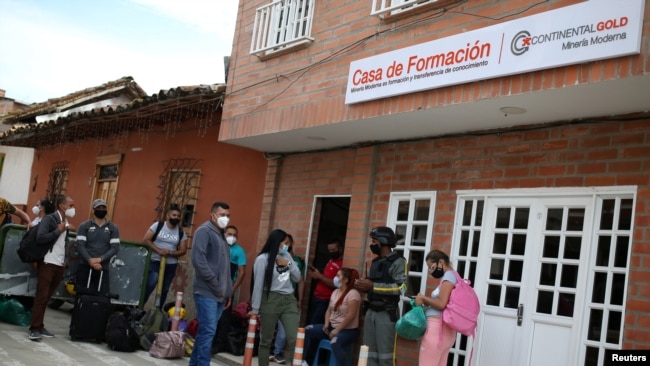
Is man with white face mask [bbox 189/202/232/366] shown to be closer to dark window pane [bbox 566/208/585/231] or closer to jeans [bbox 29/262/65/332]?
jeans [bbox 29/262/65/332]

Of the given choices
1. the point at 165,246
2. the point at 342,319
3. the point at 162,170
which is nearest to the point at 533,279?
the point at 342,319

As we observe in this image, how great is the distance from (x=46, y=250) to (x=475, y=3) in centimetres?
629

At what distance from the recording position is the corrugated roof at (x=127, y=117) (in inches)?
491

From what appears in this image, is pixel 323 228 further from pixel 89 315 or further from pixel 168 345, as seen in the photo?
pixel 89 315

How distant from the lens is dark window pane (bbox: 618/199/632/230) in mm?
6781

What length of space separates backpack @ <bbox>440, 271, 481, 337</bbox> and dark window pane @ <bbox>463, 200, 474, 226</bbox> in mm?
1150

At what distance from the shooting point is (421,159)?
30.1 feet

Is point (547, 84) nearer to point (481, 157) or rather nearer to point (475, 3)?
point (475, 3)

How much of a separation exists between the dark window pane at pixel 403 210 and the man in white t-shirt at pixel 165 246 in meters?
3.73

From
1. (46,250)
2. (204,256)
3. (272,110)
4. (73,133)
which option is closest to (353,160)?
(272,110)

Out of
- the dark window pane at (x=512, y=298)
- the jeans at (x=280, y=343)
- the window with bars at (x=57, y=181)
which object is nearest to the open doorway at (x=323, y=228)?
the jeans at (x=280, y=343)

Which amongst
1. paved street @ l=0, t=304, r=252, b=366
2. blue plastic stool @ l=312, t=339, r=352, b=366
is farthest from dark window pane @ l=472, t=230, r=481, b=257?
paved street @ l=0, t=304, r=252, b=366

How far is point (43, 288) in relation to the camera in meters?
9.60

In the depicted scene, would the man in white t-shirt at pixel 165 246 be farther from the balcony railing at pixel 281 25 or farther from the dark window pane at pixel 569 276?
the dark window pane at pixel 569 276
